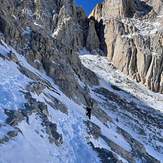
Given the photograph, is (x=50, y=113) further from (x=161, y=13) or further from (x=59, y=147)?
(x=161, y=13)

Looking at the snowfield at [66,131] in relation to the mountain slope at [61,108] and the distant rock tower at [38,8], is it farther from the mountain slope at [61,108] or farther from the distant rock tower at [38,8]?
the distant rock tower at [38,8]

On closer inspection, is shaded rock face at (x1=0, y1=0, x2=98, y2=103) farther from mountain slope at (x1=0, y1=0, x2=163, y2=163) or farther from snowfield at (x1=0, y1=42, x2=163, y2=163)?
snowfield at (x1=0, y1=42, x2=163, y2=163)

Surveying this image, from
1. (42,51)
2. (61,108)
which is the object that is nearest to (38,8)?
(42,51)

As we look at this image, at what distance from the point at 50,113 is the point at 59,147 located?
4821 mm

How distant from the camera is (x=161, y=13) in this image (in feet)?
420

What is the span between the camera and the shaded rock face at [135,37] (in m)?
114

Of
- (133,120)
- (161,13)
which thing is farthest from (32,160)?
(161,13)

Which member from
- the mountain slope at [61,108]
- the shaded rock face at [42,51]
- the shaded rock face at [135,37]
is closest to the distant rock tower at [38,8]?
the shaded rock face at [135,37]

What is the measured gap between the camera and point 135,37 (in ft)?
393

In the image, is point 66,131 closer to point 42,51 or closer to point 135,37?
point 42,51

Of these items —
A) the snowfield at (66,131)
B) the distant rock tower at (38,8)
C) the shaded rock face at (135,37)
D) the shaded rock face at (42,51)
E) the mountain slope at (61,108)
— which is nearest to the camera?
the snowfield at (66,131)

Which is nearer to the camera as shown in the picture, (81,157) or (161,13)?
Answer: (81,157)

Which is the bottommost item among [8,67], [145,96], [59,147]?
[145,96]

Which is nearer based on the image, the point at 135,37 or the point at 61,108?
the point at 61,108
